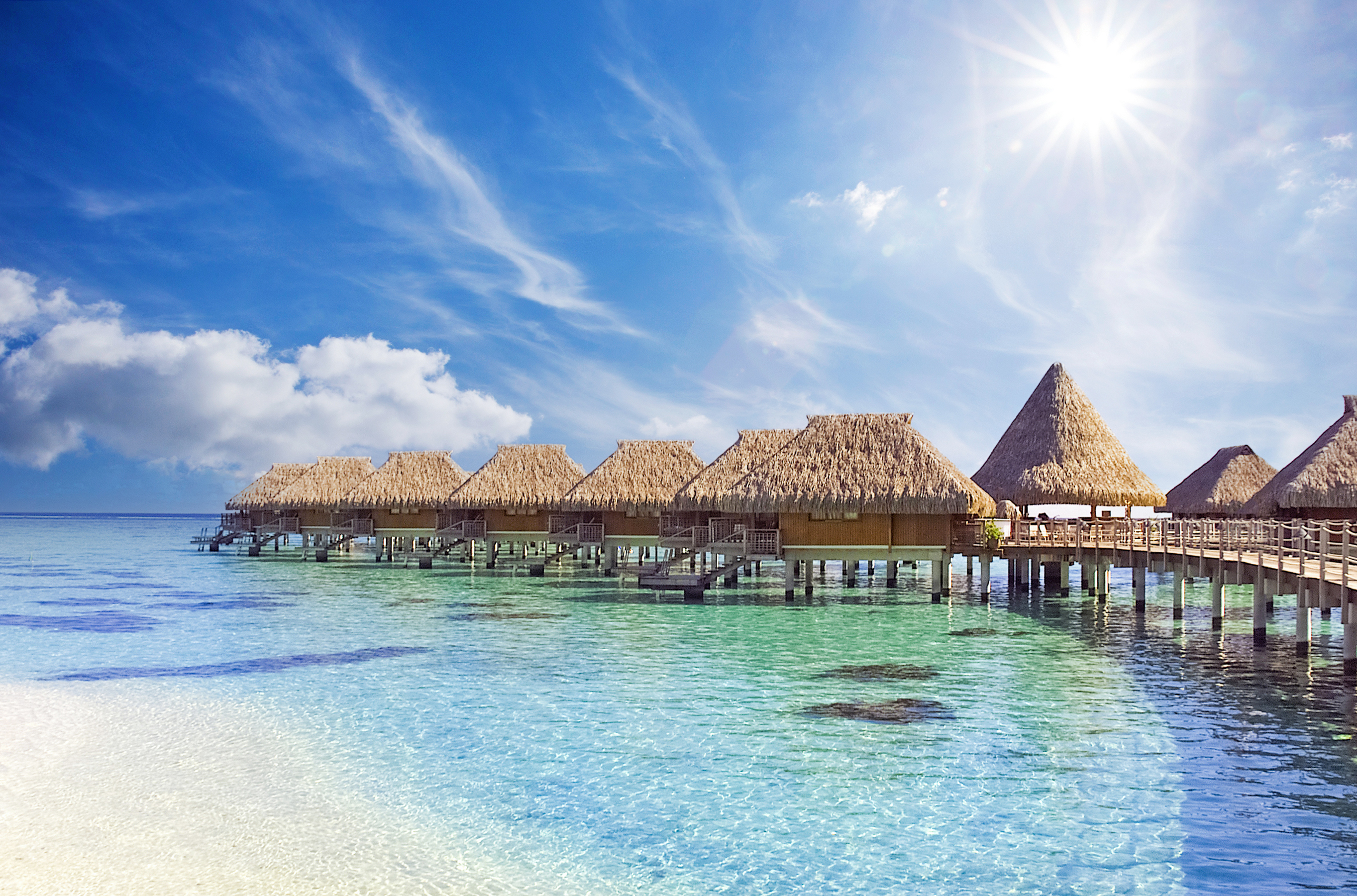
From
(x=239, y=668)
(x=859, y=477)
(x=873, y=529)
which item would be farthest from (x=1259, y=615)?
(x=239, y=668)

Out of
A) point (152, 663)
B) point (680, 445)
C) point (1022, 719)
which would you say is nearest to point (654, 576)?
point (680, 445)

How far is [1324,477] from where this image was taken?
88.4ft

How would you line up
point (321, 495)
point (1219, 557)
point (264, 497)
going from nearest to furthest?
point (1219, 557) → point (321, 495) → point (264, 497)

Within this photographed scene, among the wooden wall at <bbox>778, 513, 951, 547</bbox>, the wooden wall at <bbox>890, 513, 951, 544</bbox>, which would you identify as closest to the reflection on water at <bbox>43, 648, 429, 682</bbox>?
the wooden wall at <bbox>778, 513, 951, 547</bbox>

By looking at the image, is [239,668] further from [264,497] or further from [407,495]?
[264,497]

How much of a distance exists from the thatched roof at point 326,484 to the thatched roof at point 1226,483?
116ft

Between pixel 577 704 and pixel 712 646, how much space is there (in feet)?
19.0

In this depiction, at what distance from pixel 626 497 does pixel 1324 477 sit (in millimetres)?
21283

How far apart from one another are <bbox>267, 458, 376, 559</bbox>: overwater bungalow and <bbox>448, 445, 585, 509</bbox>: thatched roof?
31.7 feet

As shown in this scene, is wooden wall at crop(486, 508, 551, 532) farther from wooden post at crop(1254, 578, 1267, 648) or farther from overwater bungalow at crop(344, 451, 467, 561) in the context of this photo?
Result: wooden post at crop(1254, 578, 1267, 648)

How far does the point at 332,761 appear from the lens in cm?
1083

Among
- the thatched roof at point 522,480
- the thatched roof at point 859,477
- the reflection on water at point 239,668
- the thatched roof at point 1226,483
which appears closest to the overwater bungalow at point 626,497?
the thatched roof at point 522,480

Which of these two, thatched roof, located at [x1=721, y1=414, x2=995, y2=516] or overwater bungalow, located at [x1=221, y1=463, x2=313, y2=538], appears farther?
overwater bungalow, located at [x1=221, y1=463, x2=313, y2=538]

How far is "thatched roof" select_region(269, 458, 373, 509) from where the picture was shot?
46.5m
